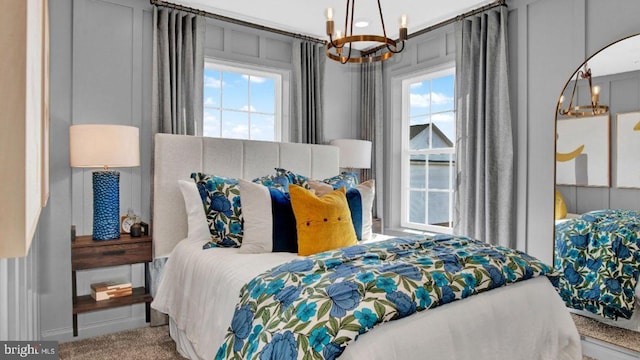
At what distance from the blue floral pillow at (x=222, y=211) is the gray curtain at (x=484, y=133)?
200 cm

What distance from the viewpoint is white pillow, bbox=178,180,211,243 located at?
2887 millimetres

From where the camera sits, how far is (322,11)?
3531mm

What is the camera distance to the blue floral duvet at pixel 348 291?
1.35 m

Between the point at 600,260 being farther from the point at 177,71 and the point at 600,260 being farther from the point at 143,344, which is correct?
the point at 177,71

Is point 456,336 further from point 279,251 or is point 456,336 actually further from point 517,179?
point 517,179

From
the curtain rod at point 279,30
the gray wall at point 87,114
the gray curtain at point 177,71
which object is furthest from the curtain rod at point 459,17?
the gray wall at point 87,114

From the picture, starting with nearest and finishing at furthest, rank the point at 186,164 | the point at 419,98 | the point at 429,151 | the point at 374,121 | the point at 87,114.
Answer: the point at 87,114 < the point at 186,164 < the point at 429,151 < the point at 419,98 < the point at 374,121

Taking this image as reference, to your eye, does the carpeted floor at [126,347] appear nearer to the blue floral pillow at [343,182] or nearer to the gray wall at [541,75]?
the blue floral pillow at [343,182]

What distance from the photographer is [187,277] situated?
2.52 metres

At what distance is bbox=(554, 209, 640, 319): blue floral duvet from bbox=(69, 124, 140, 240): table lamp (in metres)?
3.00

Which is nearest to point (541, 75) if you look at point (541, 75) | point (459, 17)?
point (541, 75)

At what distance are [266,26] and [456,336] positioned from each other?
332cm

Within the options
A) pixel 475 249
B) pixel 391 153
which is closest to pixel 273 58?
pixel 391 153

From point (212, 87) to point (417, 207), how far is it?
245cm
